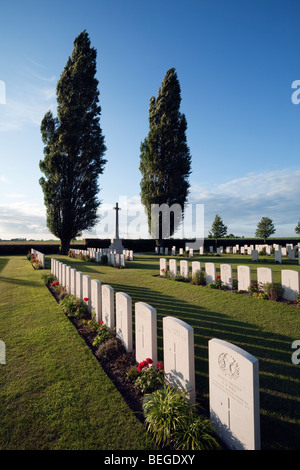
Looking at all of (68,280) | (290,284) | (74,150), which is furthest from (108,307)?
(74,150)

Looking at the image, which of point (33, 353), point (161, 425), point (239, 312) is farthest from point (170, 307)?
point (161, 425)

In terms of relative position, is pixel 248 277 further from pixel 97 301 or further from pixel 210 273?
pixel 97 301

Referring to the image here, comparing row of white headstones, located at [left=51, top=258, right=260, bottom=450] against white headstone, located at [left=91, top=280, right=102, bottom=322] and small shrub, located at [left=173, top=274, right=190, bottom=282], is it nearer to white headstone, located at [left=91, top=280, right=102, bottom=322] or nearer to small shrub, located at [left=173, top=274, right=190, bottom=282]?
white headstone, located at [left=91, top=280, right=102, bottom=322]

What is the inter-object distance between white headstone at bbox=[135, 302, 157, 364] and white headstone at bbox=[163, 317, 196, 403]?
12.1 inches

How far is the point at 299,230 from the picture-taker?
4175 centimetres

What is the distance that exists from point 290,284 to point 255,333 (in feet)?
9.33

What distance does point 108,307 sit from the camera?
4.61 metres

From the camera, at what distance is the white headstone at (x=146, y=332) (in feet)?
10.6

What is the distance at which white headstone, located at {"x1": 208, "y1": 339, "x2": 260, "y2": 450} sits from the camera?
1.99 meters

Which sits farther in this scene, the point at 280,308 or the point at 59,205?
the point at 59,205

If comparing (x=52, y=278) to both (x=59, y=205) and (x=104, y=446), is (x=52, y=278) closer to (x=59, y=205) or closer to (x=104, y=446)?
(x=104, y=446)

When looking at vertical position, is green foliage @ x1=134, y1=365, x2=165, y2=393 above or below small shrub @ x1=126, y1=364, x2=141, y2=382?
above

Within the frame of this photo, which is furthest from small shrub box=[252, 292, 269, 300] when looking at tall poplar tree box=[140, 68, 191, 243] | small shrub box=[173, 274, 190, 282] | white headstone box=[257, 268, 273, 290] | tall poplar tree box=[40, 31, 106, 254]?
tall poplar tree box=[140, 68, 191, 243]
